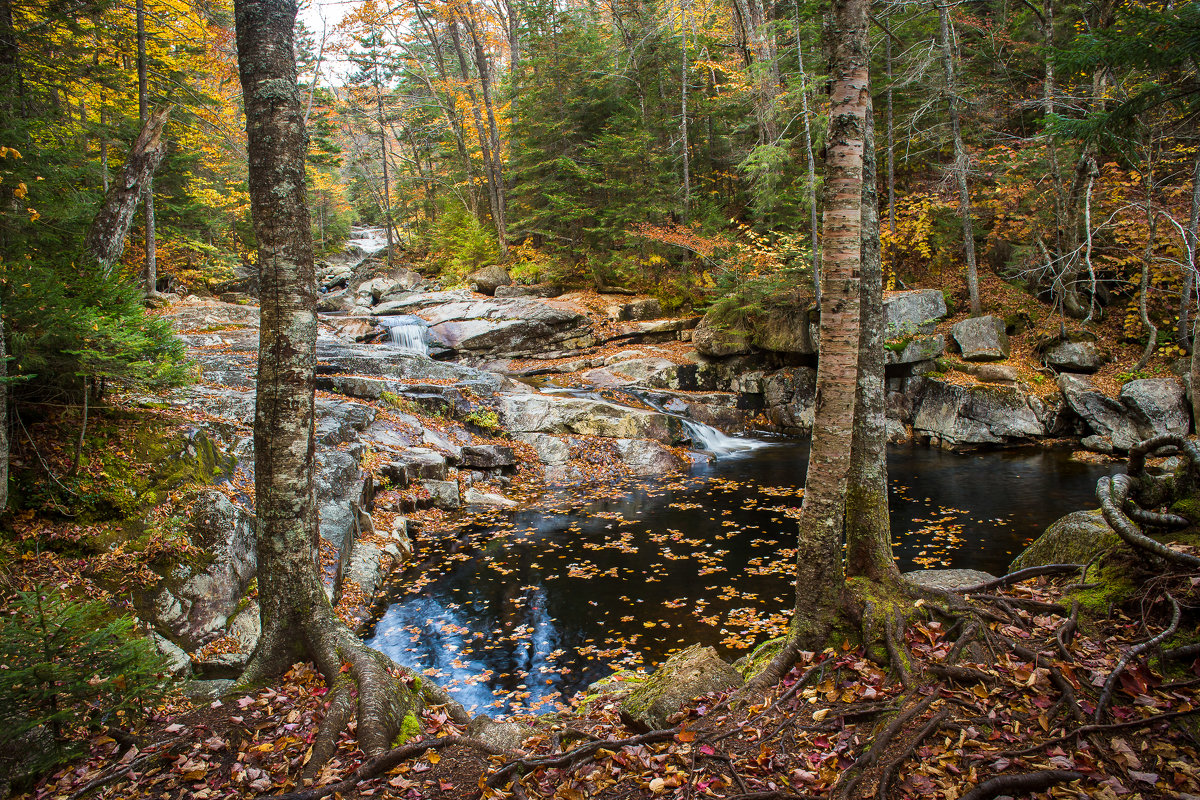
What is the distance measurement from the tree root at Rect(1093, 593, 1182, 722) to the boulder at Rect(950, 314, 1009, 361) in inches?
588

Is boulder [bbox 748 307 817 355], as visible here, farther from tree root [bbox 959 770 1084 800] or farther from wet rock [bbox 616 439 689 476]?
tree root [bbox 959 770 1084 800]

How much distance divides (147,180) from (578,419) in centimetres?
1033

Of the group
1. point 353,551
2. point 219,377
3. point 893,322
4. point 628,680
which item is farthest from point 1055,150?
point 219,377

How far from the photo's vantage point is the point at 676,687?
13.0ft

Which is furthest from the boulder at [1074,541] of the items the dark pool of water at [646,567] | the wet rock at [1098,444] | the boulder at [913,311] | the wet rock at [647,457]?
the boulder at [913,311]

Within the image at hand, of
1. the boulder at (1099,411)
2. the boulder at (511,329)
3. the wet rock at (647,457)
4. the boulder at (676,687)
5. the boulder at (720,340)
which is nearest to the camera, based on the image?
the boulder at (676,687)

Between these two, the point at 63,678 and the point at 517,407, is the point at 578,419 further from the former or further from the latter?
the point at 63,678

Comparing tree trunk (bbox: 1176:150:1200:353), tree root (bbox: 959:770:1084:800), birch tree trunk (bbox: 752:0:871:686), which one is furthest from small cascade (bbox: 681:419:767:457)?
tree root (bbox: 959:770:1084:800)

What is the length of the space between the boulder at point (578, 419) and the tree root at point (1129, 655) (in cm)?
1195

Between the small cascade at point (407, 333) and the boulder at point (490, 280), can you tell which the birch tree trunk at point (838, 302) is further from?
the boulder at point (490, 280)

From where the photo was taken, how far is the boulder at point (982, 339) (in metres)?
15.5

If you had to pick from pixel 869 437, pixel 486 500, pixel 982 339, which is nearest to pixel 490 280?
pixel 486 500

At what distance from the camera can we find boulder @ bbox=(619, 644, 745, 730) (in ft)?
12.4

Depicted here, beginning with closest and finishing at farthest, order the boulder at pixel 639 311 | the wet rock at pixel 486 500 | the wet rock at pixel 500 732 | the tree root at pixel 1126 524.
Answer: the tree root at pixel 1126 524 → the wet rock at pixel 500 732 → the wet rock at pixel 486 500 → the boulder at pixel 639 311
